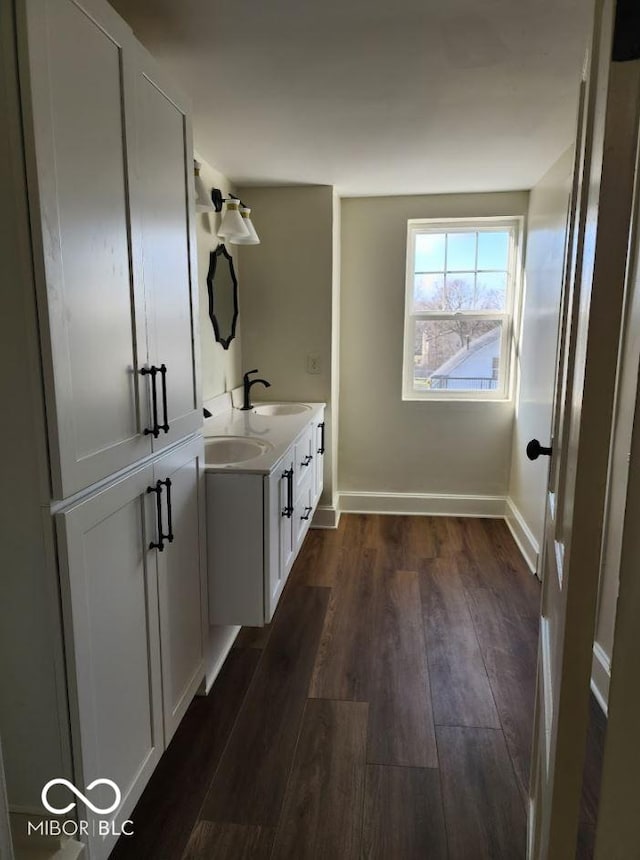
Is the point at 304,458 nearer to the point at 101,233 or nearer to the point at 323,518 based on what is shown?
the point at 323,518

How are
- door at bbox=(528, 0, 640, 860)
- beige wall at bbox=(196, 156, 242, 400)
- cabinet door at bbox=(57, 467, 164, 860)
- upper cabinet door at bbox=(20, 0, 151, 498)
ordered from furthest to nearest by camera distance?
beige wall at bbox=(196, 156, 242, 400) → cabinet door at bbox=(57, 467, 164, 860) → upper cabinet door at bbox=(20, 0, 151, 498) → door at bbox=(528, 0, 640, 860)

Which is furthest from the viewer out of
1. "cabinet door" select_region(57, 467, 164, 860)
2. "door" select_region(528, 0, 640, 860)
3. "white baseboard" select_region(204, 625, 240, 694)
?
"white baseboard" select_region(204, 625, 240, 694)

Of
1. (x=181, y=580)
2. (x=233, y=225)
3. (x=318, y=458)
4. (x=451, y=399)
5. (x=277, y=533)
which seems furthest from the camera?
(x=451, y=399)

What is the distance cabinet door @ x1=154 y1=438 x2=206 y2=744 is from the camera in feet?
5.12

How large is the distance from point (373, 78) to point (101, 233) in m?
1.34

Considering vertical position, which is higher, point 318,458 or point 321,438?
point 321,438

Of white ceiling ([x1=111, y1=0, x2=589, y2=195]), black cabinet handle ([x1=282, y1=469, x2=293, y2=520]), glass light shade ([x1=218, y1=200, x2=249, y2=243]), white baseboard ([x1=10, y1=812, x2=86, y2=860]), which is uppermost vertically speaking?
white ceiling ([x1=111, y1=0, x2=589, y2=195])

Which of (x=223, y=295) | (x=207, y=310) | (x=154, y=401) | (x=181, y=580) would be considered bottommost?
(x=181, y=580)

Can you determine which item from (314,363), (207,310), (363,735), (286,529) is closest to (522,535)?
(314,363)

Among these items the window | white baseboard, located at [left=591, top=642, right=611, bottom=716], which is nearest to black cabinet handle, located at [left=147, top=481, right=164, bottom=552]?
white baseboard, located at [left=591, top=642, right=611, bottom=716]

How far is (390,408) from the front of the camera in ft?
13.0

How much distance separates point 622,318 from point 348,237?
10.8 feet

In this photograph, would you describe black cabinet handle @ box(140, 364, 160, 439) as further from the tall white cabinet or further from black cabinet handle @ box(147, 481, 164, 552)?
black cabinet handle @ box(147, 481, 164, 552)

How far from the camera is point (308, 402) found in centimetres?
361
